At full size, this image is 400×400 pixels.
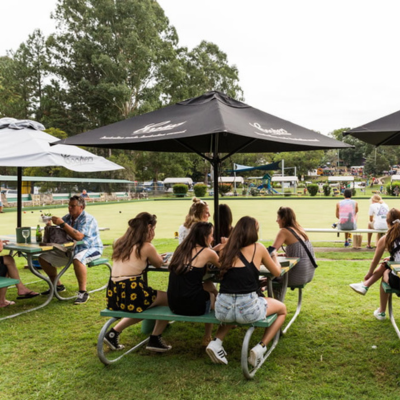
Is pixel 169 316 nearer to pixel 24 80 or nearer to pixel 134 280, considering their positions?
pixel 134 280

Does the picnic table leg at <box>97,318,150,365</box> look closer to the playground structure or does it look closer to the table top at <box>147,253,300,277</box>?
the table top at <box>147,253,300,277</box>

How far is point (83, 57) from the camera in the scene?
40.2 m

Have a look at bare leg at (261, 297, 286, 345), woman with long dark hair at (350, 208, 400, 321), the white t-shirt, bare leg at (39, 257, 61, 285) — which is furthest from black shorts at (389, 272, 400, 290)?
the white t-shirt

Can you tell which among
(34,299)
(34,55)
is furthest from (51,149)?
(34,55)

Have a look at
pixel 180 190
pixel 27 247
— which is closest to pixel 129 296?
pixel 27 247

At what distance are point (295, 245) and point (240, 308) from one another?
150cm

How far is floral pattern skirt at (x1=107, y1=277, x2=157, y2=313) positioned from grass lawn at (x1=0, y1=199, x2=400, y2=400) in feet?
1.57

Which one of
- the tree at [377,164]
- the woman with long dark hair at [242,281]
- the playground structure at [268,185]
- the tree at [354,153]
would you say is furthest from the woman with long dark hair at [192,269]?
the tree at [354,153]

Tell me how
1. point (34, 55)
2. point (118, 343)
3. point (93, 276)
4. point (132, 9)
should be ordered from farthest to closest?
point (34, 55) < point (132, 9) < point (93, 276) < point (118, 343)

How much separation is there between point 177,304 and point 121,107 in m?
39.2

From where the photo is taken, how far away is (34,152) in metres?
5.35

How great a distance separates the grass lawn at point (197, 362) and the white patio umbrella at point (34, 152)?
6.05 ft

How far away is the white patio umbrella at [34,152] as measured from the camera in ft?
17.1

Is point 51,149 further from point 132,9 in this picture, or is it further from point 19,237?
point 132,9
